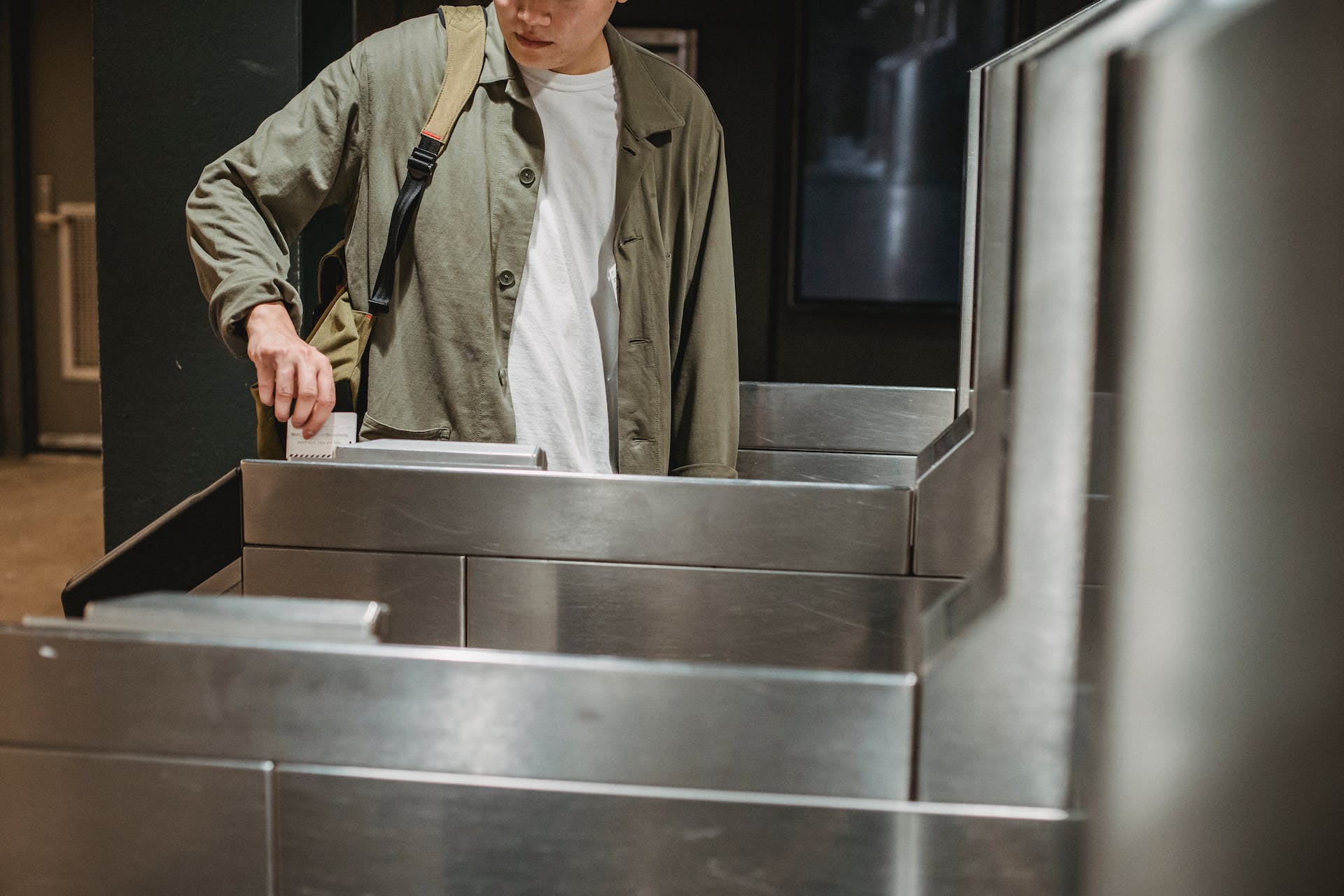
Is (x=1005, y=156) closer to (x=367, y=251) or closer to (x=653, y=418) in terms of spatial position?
(x=653, y=418)

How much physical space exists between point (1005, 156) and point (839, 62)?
2707 mm

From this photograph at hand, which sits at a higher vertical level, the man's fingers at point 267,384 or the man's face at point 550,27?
the man's face at point 550,27

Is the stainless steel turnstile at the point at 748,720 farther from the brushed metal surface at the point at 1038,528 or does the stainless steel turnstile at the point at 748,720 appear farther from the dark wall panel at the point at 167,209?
the dark wall panel at the point at 167,209

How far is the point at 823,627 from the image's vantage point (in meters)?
0.77

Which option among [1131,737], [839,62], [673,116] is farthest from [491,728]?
[839,62]

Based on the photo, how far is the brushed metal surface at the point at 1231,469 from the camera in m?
0.32

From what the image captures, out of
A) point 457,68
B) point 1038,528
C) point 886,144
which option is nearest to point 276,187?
point 457,68

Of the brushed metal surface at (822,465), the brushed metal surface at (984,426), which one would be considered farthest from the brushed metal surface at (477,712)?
the brushed metal surface at (822,465)

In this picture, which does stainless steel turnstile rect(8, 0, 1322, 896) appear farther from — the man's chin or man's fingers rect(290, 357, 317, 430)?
the man's chin

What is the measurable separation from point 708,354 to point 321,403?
559 mm

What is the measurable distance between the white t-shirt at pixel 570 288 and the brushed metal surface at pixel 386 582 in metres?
0.45

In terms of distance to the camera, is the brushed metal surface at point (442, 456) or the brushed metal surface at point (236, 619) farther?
the brushed metal surface at point (442, 456)

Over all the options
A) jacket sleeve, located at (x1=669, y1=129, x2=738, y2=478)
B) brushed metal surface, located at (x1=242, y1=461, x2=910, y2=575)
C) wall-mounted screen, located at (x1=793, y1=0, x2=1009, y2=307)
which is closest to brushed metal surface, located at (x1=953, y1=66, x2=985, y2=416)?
jacket sleeve, located at (x1=669, y1=129, x2=738, y2=478)

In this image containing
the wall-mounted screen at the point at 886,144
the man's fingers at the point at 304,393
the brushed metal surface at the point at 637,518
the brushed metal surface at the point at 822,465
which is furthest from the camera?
the wall-mounted screen at the point at 886,144
